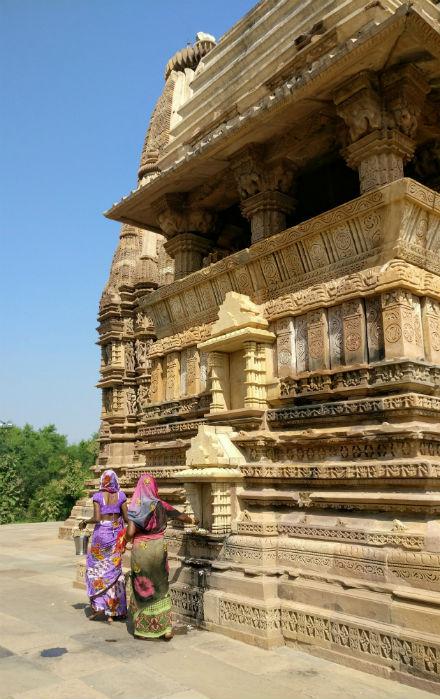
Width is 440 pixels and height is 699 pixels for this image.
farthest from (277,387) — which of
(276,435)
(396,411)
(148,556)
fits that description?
(148,556)

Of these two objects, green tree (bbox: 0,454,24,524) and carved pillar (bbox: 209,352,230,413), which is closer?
carved pillar (bbox: 209,352,230,413)

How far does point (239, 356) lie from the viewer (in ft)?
24.2

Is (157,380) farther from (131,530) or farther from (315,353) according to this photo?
(315,353)

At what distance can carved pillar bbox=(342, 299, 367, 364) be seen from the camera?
591 cm

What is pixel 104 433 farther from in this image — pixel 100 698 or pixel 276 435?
pixel 100 698

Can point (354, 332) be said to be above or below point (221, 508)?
above

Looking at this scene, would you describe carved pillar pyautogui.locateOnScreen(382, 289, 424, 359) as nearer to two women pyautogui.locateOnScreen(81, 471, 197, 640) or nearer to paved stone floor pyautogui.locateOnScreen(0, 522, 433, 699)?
paved stone floor pyautogui.locateOnScreen(0, 522, 433, 699)

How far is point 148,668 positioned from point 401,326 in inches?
151

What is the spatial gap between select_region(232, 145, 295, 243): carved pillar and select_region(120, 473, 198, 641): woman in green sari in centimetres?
357

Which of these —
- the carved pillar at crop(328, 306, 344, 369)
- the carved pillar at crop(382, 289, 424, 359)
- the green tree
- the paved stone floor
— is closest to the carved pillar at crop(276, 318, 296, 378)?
the carved pillar at crop(328, 306, 344, 369)

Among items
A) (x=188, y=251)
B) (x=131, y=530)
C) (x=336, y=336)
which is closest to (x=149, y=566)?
(x=131, y=530)

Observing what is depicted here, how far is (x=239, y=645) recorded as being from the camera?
5.63 meters

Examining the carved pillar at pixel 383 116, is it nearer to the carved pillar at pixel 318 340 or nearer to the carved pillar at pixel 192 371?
the carved pillar at pixel 318 340

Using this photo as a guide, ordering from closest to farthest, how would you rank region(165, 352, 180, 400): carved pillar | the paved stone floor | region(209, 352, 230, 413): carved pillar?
the paved stone floor, region(209, 352, 230, 413): carved pillar, region(165, 352, 180, 400): carved pillar
